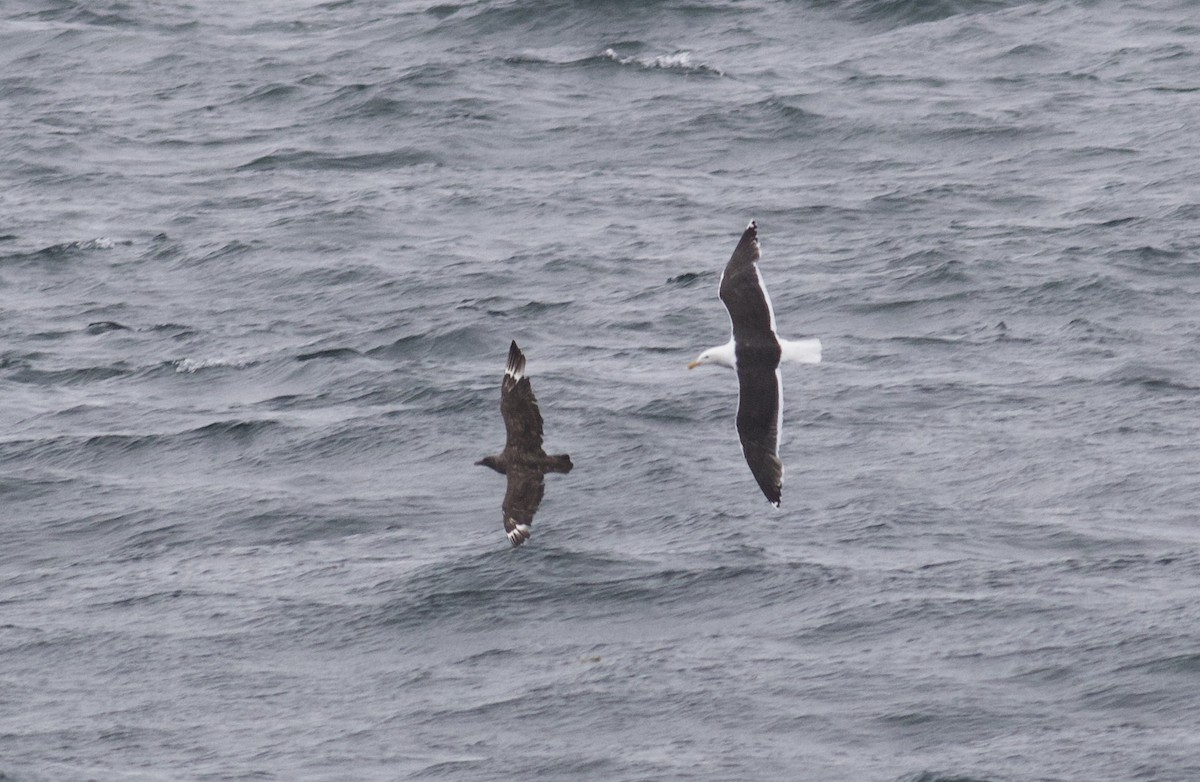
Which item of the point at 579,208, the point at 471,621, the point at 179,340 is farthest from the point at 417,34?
the point at 471,621

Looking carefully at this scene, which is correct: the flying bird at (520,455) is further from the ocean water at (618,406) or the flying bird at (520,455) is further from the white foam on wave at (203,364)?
the white foam on wave at (203,364)

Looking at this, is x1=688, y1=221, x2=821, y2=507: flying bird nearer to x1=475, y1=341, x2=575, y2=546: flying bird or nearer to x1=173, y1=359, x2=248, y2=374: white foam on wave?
x1=475, y1=341, x2=575, y2=546: flying bird

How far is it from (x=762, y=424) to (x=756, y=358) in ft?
2.02

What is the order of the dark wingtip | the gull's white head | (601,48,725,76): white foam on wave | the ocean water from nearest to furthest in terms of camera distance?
A: 1. the dark wingtip
2. the gull's white head
3. the ocean water
4. (601,48,725,76): white foam on wave

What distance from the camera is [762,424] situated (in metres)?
17.1

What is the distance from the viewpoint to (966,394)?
2342 cm

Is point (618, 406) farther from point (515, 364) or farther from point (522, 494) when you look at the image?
point (515, 364)

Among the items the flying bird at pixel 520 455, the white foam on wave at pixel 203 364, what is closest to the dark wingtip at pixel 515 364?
the flying bird at pixel 520 455

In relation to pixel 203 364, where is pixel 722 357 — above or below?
above

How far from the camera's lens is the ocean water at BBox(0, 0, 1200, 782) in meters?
18.5

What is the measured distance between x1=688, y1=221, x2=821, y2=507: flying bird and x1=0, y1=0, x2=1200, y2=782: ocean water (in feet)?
7.69

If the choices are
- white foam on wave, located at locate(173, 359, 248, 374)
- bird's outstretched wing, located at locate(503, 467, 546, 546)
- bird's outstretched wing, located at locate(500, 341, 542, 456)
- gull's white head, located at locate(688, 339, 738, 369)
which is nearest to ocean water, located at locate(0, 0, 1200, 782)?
white foam on wave, located at locate(173, 359, 248, 374)

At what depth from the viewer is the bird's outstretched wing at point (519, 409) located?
56.6 ft

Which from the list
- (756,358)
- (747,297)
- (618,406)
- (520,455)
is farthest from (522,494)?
(618,406)
